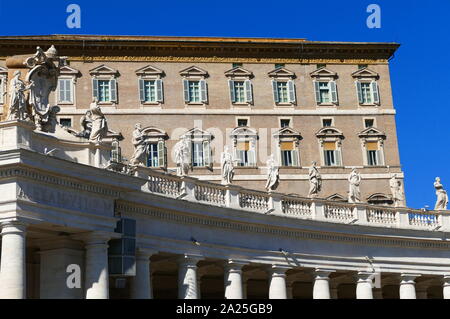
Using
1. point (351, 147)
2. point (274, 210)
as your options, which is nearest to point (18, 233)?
point (274, 210)

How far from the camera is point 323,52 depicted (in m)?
80.9

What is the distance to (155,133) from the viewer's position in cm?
7588

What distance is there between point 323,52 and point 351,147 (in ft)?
29.3

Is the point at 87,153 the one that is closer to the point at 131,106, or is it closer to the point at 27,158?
the point at 27,158

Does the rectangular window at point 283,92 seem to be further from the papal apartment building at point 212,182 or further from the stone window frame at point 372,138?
the stone window frame at point 372,138

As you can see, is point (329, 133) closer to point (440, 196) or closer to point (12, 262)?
point (440, 196)

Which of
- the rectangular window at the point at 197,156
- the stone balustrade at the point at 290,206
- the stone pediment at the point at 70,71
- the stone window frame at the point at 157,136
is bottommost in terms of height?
the stone balustrade at the point at 290,206

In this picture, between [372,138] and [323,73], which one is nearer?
[372,138]

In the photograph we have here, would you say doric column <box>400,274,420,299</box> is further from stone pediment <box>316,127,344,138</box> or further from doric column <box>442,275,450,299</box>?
stone pediment <box>316,127,344,138</box>

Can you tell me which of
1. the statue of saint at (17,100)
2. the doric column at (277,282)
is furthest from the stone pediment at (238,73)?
the statue of saint at (17,100)

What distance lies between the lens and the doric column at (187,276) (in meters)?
39.0

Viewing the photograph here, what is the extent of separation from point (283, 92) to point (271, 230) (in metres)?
37.4

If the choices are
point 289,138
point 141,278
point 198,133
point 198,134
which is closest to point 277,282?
point 141,278

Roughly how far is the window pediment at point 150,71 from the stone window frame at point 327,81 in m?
13.7
